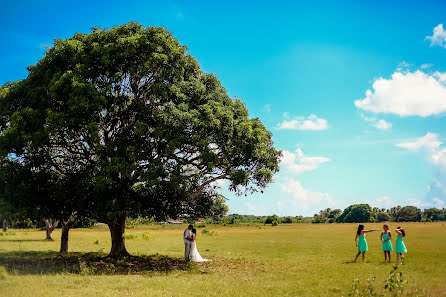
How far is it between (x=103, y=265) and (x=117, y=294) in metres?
9.37

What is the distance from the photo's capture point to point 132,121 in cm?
2269

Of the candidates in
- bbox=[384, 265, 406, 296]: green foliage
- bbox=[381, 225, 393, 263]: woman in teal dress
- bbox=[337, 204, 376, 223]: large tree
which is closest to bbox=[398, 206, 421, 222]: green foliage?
bbox=[337, 204, 376, 223]: large tree

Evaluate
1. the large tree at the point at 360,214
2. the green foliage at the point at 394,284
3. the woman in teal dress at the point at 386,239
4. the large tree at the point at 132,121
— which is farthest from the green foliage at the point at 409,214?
the green foliage at the point at 394,284

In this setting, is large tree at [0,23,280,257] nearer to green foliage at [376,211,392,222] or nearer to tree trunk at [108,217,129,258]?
tree trunk at [108,217,129,258]

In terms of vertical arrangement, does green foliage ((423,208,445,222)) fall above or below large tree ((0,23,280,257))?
below

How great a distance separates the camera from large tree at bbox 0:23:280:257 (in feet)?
62.7

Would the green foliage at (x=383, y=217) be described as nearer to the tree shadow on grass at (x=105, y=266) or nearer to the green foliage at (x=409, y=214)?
the green foliage at (x=409, y=214)

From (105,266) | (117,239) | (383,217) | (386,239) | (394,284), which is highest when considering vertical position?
(386,239)

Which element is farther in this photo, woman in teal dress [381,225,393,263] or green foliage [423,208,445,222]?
green foliage [423,208,445,222]

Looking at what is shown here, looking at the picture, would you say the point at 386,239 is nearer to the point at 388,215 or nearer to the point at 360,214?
the point at 360,214

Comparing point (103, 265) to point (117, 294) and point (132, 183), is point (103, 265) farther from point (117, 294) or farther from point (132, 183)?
point (117, 294)

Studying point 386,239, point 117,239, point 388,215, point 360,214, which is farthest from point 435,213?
point 117,239

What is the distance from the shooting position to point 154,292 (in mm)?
13406

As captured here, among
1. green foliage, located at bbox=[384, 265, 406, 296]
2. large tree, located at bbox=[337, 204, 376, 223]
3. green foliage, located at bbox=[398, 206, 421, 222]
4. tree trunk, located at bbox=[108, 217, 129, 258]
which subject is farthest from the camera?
large tree, located at bbox=[337, 204, 376, 223]
